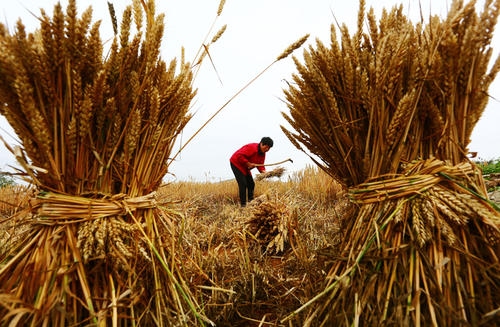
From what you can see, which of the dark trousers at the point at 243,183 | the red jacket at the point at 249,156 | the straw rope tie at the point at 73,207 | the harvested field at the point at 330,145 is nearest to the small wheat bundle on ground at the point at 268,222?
the harvested field at the point at 330,145

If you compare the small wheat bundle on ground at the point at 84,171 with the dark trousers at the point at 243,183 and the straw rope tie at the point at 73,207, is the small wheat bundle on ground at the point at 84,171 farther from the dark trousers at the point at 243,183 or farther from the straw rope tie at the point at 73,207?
the dark trousers at the point at 243,183

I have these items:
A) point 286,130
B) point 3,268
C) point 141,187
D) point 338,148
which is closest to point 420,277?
point 338,148

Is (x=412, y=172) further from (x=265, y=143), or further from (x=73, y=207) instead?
(x=265, y=143)

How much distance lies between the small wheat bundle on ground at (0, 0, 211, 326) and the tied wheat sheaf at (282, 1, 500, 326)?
0.61 m

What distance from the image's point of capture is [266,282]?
4.66 feet

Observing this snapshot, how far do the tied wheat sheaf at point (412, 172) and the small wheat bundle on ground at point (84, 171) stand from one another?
2.01 ft

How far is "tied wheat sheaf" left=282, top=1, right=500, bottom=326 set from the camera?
2.31 ft

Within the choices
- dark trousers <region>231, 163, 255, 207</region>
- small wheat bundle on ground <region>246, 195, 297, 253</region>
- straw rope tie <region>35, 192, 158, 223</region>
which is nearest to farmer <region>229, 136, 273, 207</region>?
dark trousers <region>231, 163, 255, 207</region>

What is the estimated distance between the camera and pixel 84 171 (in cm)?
78

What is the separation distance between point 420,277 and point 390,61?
2.21ft

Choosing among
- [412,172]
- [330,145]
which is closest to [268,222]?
[330,145]

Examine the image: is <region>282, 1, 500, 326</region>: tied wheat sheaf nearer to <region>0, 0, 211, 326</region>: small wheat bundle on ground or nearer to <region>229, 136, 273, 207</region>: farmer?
<region>0, 0, 211, 326</region>: small wheat bundle on ground

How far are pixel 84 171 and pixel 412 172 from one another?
1.06 meters

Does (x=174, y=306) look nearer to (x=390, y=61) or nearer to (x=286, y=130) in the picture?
(x=286, y=130)
